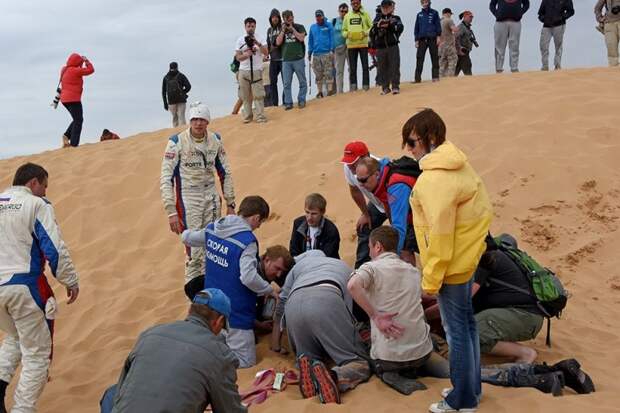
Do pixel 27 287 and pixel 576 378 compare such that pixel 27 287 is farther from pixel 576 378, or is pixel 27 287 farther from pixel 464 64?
pixel 464 64

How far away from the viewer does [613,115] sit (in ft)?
27.2

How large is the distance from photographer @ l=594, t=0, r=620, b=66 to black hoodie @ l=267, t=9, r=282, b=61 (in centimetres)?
553

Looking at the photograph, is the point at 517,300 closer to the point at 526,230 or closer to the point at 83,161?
the point at 526,230

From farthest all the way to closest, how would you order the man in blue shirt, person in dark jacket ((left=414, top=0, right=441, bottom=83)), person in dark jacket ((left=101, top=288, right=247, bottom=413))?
the man in blue shirt, person in dark jacket ((left=414, top=0, right=441, bottom=83)), person in dark jacket ((left=101, top=288, right=247, bottom=413))

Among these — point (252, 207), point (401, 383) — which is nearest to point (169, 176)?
point (252, 207)

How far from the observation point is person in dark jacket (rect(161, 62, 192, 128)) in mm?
12086

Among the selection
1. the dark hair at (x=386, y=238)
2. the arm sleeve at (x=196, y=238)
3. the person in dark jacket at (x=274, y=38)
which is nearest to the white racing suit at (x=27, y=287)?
the arm sleeve at (x=196, y=238)

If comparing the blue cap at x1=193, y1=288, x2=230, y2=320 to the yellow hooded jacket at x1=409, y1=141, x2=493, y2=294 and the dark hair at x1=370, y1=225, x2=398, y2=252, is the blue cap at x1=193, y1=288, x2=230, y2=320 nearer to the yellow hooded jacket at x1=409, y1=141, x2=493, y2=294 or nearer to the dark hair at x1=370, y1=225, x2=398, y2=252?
the yellow hooded jacket at x1=409, y1=141, x2=493, y2=294

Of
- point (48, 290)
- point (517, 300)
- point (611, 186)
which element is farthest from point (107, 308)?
point (611, 186)

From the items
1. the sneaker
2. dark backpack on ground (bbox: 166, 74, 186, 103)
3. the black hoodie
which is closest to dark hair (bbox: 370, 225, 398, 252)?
the sneaker

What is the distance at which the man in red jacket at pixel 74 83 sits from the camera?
440 inches

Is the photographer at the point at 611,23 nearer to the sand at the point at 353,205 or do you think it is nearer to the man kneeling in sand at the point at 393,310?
the sand at the point at 353,205

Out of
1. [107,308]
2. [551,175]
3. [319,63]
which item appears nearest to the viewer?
[107,308]

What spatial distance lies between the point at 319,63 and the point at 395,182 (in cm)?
795
